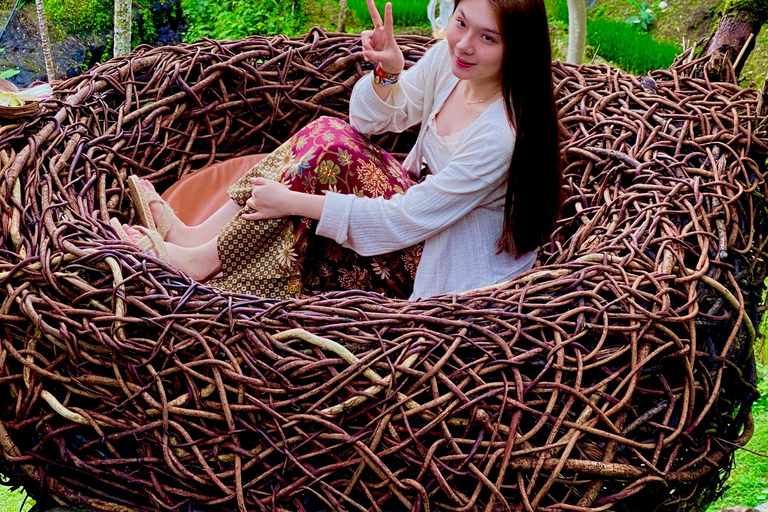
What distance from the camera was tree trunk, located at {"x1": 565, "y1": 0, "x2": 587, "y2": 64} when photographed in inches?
117

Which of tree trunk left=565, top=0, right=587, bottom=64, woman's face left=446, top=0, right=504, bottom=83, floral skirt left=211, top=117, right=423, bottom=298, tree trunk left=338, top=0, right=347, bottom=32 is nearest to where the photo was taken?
woman's face left=446, top=0, right=504, bottom=83

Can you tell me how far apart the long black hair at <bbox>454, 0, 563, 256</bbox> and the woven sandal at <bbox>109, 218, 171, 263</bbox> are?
0.82 m

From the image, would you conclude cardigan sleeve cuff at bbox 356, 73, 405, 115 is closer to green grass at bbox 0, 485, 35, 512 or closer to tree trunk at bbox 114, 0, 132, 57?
green grass at bbox 0, 485, 35, 512

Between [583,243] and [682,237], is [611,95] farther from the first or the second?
[682,237]

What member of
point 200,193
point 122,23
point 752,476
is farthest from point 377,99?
point 122,23

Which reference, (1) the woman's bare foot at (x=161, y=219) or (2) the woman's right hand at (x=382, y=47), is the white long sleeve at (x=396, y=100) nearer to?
(2) the woman's right hand at (x=382, y=47)

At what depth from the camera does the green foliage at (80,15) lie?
4.09 metres

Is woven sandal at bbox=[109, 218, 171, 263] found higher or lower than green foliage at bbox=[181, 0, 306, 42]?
higher

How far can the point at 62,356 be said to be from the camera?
4.64 ft

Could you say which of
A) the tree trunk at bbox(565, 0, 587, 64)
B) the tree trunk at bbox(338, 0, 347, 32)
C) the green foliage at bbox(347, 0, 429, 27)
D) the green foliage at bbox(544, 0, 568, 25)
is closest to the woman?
the tree trunk at bbox(565, 0, 587, 64)

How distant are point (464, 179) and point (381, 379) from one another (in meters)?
0.62

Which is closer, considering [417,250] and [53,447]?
[53,447]

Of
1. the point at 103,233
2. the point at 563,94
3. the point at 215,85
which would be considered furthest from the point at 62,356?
the point at 563,94

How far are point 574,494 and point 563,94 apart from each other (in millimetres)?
1272
